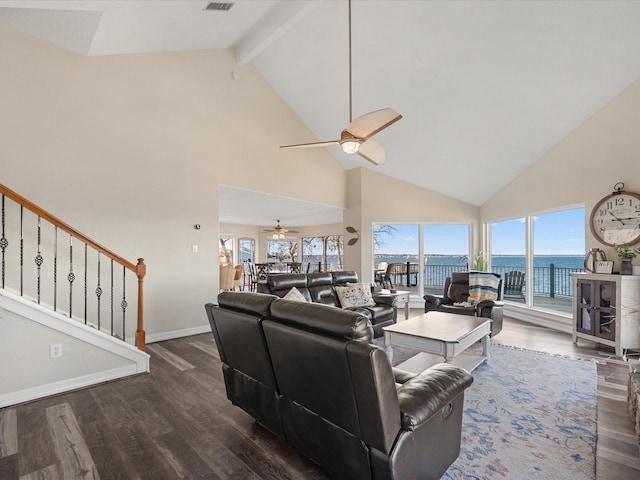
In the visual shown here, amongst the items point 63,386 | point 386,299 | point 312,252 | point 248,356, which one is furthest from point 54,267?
point 312,252

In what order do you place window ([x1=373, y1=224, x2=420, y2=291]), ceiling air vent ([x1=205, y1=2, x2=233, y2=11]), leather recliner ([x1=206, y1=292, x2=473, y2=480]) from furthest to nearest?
window ([x1=373, y1=224, x2=420, y2=291]), ceiling air vent ([x1=205, y1=2, x2=233, y2=11]), leather recliner ([x1=206, y1=292, x2=473, y2=480])

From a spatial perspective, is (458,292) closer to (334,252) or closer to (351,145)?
(351,145)

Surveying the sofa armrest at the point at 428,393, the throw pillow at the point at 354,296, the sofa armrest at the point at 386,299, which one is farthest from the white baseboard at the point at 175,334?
the sofa armrest at the point at 428,393

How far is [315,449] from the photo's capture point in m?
1.83

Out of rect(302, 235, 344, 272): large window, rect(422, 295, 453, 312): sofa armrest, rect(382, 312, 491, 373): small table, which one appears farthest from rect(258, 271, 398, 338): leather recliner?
rect(302, 235, 344, 272): large window

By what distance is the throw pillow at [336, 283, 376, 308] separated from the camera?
4898mm

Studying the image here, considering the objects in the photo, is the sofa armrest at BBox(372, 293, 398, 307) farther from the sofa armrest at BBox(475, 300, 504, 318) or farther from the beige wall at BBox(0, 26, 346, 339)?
the beige wall at BBox(0, 26, 346, 339)

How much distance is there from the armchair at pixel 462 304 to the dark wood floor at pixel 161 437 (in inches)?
47.7

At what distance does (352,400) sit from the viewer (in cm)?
152

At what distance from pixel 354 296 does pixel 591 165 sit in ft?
12.4

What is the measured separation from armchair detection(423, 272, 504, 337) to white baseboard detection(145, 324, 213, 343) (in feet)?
11.7

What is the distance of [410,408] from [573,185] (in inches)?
197

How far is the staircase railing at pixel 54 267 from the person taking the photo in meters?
3.39

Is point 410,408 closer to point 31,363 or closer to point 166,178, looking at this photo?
point 31,363
